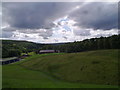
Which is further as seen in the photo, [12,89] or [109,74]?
[109,74]

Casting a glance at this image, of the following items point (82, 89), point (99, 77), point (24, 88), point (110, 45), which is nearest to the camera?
point (24, 88)

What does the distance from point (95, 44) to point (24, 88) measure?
115m

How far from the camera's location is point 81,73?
133 ft

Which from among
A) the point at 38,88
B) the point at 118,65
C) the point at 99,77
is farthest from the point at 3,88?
the point at 118,65

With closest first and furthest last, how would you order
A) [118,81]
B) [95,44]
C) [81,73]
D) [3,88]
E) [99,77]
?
[3,88] → [118,81] → [99,77] → [81,73] → [95,44]

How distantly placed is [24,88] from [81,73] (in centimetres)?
2321

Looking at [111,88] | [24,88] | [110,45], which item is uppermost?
[110,45]

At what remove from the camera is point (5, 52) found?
134 meters

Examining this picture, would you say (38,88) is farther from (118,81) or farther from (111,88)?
(118,81)

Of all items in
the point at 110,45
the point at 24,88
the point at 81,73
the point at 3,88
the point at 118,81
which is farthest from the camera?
the point at 110,45

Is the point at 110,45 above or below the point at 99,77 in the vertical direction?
above

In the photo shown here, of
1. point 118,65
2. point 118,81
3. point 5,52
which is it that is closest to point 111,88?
point 118,81

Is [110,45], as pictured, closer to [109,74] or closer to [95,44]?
[95,44]

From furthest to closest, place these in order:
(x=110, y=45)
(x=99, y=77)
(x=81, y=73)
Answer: (x=110, y=45)
(x=81, y=73)
(x=99, y=77)
